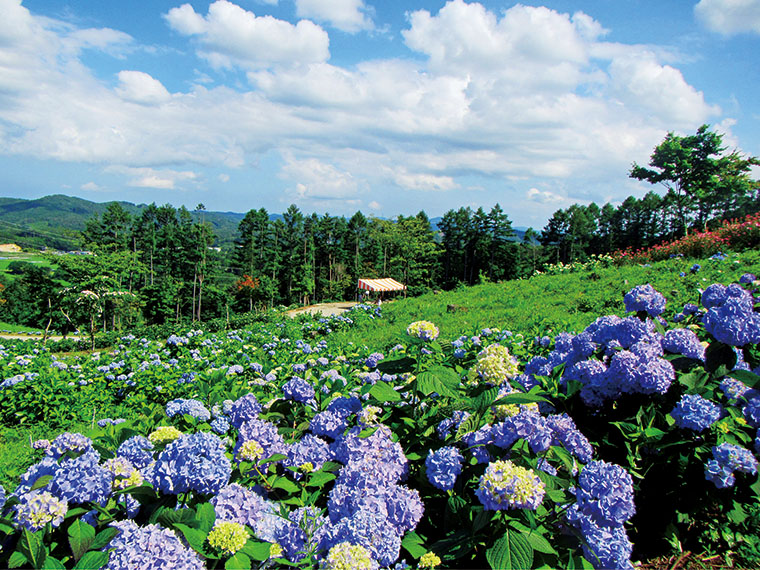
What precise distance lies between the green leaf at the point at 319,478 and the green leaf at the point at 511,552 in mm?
616

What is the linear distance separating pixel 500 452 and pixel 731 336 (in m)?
1.36

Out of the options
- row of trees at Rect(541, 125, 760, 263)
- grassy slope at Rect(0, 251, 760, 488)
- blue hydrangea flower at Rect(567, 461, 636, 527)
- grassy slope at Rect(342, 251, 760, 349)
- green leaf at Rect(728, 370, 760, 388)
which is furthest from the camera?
row of trees at Rect(541, 125, 760, 263)

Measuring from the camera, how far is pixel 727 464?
1.80 metres

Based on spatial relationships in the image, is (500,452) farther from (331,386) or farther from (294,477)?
(331,386)

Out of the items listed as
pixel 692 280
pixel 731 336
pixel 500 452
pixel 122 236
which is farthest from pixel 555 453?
pixel 122 236

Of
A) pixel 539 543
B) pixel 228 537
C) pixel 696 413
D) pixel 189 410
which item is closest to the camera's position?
pixel 228 537

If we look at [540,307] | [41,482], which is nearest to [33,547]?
[41,482]

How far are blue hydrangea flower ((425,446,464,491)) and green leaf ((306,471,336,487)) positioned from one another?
14.6 inches

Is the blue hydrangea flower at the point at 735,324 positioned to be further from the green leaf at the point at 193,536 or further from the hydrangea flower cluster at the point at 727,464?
the green leaf at the point at 193,536

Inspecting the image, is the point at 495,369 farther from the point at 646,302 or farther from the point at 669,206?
the point at 669,206

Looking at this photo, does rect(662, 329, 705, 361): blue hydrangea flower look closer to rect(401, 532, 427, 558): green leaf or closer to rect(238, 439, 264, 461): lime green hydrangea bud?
rect(401, 532, 427, 558): green leaf

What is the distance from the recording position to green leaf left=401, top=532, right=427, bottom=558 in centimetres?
135

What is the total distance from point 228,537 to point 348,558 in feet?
1.14

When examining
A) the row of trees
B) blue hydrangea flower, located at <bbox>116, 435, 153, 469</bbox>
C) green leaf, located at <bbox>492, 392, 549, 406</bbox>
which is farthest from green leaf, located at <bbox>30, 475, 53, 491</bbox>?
the row of trees
